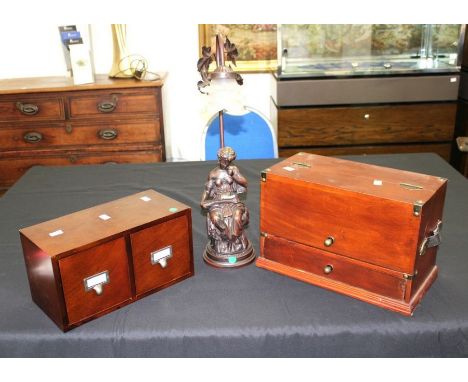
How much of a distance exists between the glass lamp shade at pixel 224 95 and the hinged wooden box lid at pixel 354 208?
20cm

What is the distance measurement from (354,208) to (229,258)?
0.38 metres

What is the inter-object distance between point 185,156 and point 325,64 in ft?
4.29

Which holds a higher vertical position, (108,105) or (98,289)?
(108,105)

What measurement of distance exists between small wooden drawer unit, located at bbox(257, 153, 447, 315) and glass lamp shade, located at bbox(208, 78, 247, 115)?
20cm

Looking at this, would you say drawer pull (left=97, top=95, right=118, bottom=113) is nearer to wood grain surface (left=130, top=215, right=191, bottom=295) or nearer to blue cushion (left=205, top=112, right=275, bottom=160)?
blue cushion (left=205, top=112, right=275, bottom=160)

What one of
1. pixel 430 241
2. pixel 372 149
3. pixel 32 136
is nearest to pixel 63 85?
pixel 32 136

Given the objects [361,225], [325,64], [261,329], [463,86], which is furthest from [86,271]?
[463,86]

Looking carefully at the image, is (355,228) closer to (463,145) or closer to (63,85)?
(463,145)

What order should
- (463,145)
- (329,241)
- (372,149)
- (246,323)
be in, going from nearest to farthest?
(246,323) < (329,241) < (463,145) < (372,149)

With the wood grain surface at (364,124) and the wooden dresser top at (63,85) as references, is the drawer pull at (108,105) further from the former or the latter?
the wood grain surface at (364,124)

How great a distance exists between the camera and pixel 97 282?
117 centimetres

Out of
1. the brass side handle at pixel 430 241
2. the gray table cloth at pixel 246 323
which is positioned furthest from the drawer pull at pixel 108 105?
the brass side handle at pixel 430 241

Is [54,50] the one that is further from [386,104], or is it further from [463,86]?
[463,86]

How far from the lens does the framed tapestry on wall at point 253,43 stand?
12.0 feet
